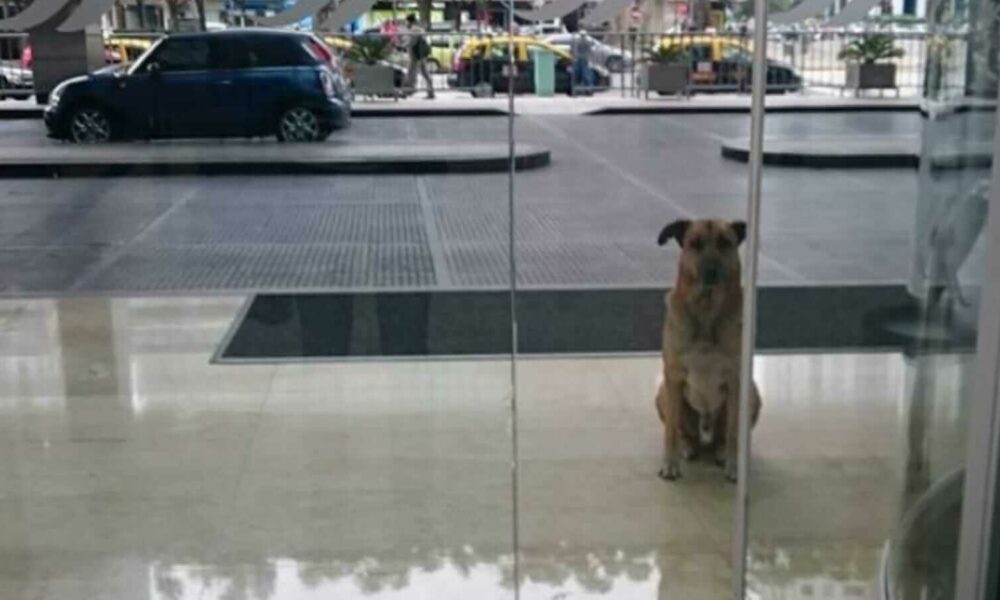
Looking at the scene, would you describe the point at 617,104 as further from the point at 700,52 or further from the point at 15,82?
the point at 15,82

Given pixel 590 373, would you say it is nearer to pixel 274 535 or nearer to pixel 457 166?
pixel 274 535

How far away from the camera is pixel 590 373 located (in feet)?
15.8

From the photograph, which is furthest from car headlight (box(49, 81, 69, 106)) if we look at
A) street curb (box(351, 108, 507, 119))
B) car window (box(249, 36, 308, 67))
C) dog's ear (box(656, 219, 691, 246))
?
dog's ear (box(656, 219, 691, 246))

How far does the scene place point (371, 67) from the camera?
6.00 m

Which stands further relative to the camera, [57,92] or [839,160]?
[839,160]

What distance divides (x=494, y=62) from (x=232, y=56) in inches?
92.2

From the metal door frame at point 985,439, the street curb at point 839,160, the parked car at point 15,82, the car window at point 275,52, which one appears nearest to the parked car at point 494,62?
the car window at point 275,52

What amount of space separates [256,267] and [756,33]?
5.04 m

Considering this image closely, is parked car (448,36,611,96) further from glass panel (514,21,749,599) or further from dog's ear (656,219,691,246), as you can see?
dog's ear (656,219,691,246)

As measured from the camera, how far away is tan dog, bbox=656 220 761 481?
11.3ft

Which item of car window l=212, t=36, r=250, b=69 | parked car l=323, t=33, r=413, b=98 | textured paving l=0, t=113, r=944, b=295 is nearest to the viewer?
parked car l=323, t=33, r=413, b=98

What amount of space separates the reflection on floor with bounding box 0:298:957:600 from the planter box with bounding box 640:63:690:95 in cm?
562

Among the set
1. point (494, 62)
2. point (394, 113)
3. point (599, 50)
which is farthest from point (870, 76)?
point (394, 113)

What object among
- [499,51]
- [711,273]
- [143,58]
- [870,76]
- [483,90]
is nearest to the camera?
[711,273]
